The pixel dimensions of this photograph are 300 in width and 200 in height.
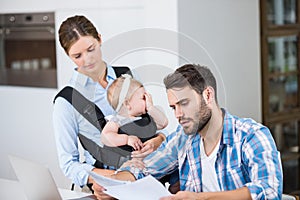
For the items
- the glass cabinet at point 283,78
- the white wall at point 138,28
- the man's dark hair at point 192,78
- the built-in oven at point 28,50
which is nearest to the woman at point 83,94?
the man's dark hair at point 192,78

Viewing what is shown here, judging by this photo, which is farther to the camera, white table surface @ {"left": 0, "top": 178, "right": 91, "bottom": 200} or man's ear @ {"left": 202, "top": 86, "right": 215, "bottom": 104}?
white table surface @ {"left": 0, "top": 178, "right": 91, "bottom": 200}

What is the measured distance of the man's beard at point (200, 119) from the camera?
141 cm

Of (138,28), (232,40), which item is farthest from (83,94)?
(232,40)

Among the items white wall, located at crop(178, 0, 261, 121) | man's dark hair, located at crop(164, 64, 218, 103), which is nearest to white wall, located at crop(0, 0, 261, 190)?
white wall, located at crop(178, 0, 261, 121)

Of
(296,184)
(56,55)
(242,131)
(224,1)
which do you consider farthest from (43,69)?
(242,131)

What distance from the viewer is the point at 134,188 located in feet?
4.66

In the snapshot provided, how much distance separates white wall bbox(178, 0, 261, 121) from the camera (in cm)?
301

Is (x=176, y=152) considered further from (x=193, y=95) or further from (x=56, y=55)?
(x=56, y=55)

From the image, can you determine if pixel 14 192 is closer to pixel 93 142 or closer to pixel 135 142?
pixel 93 142

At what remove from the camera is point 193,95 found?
1397 mm

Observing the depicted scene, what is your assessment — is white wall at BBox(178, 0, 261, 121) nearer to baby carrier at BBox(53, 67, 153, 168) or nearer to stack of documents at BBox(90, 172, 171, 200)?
baby carrier at BBox(53, 67, 153, 168)

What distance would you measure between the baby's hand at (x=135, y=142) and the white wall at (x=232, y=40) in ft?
4.90

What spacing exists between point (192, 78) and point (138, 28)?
1210 millimetres

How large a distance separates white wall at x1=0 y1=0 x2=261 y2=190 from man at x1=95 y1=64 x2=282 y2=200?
1211mm
